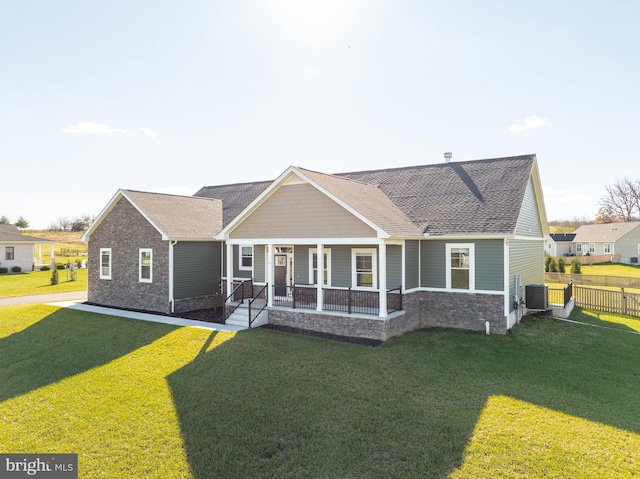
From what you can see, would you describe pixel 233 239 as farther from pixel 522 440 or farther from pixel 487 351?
pixel 522 440

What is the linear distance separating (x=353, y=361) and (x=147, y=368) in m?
5.83

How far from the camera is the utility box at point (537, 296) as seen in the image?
598 inches

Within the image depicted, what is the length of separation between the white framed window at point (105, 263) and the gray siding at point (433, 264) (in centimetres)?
1551

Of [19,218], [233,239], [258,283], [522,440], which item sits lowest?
[522,440]

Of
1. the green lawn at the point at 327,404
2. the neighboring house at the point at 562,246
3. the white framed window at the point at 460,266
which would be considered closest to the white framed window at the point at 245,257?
the green lawn at the point at 327,404

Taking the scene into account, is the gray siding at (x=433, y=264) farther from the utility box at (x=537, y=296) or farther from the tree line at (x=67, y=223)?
the tree line at (x=67, y=223)

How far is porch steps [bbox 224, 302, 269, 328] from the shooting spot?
14297 mm

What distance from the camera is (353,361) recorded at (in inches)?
419

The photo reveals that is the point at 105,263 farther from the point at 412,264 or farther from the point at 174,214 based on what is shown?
the point at 412,264

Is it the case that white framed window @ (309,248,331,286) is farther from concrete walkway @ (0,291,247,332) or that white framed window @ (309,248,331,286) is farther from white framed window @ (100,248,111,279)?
white framed window @ (100,248,111,279)

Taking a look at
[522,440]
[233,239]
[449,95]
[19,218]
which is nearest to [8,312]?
[233,239]

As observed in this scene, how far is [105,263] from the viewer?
19750 mm

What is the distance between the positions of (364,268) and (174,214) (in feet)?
33.8

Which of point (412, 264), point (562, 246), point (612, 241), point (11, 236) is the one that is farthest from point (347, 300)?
point (562, 246)
